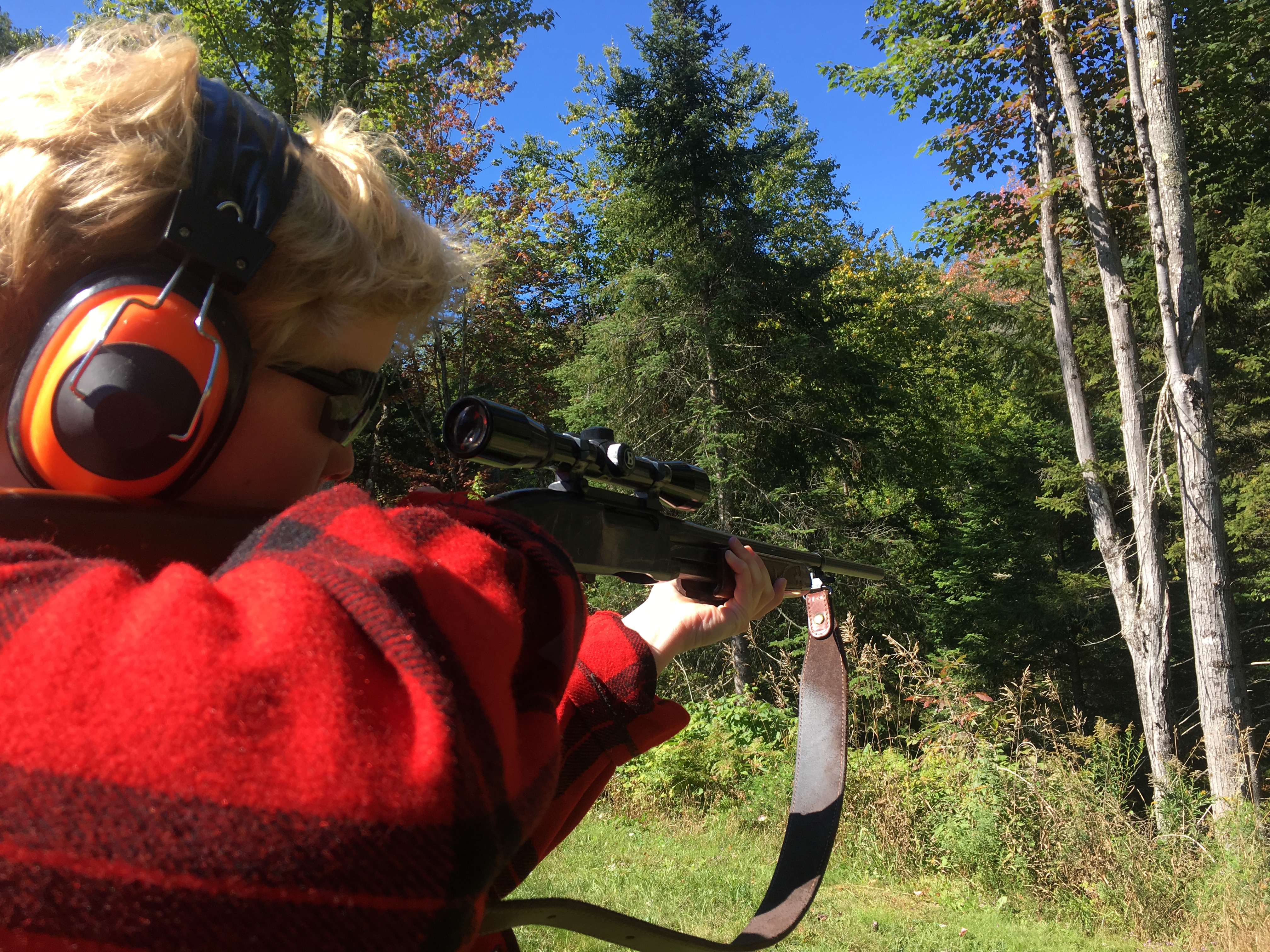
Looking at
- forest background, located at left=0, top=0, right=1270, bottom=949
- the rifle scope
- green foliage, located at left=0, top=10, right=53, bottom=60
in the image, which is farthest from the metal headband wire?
green foliage, located at left=0, top=10, right=53, bottom=60

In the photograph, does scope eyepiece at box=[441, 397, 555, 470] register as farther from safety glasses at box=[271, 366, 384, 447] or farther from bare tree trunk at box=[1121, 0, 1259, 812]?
bare tree trunk at box=[1121, 0, 1259, 812]

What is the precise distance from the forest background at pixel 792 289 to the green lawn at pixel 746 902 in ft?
11.9

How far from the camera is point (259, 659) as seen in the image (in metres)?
0.63

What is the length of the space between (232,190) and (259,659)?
664 millimetres

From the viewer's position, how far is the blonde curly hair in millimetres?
954

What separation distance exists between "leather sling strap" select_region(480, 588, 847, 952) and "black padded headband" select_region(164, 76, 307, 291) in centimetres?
82

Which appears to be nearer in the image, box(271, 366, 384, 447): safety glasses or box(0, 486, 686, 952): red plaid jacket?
box(0, 486, 686, 952): red plaid jacket

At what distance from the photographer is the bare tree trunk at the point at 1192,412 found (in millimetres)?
10000

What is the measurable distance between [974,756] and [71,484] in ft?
26.5

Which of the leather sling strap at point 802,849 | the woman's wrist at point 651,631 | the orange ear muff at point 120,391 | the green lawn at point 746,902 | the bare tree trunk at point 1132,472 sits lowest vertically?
the green lawn at point 746,902

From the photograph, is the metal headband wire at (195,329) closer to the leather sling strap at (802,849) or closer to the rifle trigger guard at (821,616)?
the leather sling strap at (802,849)

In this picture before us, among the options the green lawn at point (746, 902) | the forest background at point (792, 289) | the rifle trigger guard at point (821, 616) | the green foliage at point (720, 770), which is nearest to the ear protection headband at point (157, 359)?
the rifle trigger guard at point (821, 616)

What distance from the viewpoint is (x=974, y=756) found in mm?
7582

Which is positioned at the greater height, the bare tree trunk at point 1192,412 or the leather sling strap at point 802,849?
the bare tree trunk at point 1192,412
